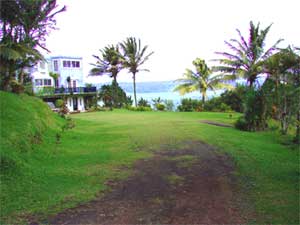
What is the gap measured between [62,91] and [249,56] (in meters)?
19.0

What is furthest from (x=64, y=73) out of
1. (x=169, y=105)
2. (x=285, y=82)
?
(x=285, y=82)

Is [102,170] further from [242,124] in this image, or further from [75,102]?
[75,102]

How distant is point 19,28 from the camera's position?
13125mm

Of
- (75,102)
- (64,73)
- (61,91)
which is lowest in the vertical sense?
(75,102)

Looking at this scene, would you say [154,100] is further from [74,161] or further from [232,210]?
[232,210]

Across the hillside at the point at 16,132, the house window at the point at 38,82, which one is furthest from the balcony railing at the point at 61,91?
the hillside at the point at 16,132

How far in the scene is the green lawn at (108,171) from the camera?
4.72 meters

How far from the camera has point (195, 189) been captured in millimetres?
5492

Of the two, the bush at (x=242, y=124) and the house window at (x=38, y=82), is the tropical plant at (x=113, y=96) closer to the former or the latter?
the house window at (x=38, y=82)

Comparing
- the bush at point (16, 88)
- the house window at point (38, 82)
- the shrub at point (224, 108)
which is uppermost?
the house window at point (38, 82)

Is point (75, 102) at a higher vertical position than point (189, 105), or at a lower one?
higher

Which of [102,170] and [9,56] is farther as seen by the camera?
[9,56]

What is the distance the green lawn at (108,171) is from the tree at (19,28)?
4447 mm

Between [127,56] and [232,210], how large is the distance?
97.7 feet
